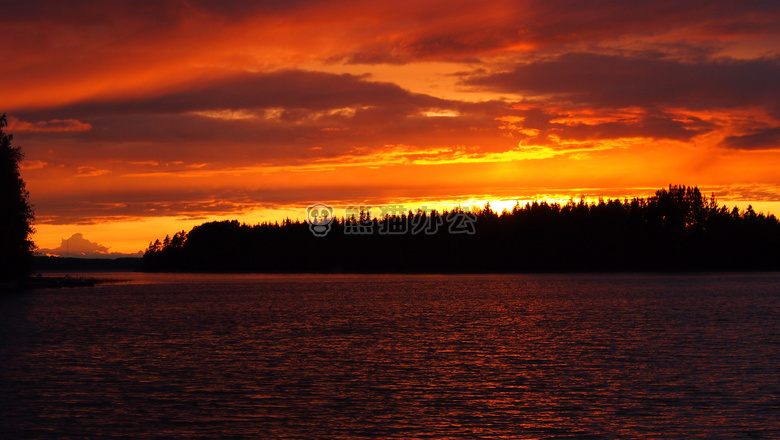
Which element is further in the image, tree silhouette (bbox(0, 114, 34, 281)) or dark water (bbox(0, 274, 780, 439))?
tree silhouette (bbox(0, 114, 34, 281))

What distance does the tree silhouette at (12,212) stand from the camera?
84.9m

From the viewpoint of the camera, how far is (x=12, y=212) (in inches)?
3374

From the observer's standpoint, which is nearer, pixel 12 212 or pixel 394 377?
pixel 394 377

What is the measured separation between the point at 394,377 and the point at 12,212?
72729mm

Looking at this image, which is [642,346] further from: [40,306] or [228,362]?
[40,306]

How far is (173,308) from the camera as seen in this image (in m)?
72.6

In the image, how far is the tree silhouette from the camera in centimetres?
8494

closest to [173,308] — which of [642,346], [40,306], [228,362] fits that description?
[40,306]

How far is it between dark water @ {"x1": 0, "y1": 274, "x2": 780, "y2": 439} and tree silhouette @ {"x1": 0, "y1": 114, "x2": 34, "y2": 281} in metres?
33.8

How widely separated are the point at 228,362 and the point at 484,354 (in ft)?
40.3

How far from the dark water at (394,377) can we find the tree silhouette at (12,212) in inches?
1332

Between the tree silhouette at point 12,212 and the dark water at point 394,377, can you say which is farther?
the tree silhouette at point 12,212

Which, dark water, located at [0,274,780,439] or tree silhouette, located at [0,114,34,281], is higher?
tree silhouette, located at [0,114,34,281]

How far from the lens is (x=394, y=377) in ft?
94.5
